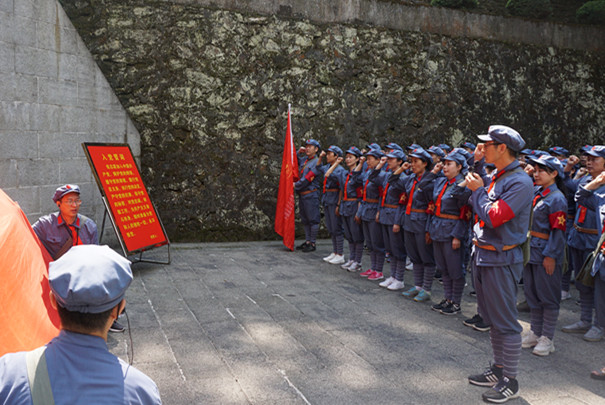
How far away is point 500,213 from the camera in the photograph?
4.05 m

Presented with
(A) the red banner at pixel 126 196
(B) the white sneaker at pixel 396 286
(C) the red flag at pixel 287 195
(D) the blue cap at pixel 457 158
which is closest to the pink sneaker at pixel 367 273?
(B) the white sneaker at pixel 396 286

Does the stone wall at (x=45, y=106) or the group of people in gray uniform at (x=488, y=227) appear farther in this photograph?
the stone wall at (x=45, y=106)

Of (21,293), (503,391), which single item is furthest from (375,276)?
(21,293)

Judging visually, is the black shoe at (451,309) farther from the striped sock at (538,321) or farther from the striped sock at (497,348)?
the striped sock at (497,348)

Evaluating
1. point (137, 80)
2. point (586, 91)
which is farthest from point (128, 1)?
point (586, 91)

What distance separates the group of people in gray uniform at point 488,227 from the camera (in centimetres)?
415

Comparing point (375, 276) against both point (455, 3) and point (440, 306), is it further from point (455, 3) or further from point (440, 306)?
point (455, 3)

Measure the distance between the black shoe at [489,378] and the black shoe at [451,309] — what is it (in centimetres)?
204

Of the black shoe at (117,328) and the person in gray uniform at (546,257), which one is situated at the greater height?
the person in gray uniform at (546,257)

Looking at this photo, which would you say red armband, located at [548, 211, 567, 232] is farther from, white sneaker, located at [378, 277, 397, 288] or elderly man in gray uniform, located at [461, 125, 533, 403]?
white sneaker, located at [378, 277, 397, 288]

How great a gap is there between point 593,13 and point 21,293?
1470cm

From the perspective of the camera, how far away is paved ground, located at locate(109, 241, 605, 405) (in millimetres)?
4023

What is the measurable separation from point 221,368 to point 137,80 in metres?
6.64

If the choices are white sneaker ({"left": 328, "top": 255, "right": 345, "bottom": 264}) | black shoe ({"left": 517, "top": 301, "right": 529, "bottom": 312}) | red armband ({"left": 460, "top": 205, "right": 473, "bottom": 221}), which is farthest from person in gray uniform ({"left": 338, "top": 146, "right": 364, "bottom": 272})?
black shoe ({"left": 517, "top": 301, "right": 529, "bottom": 312})
